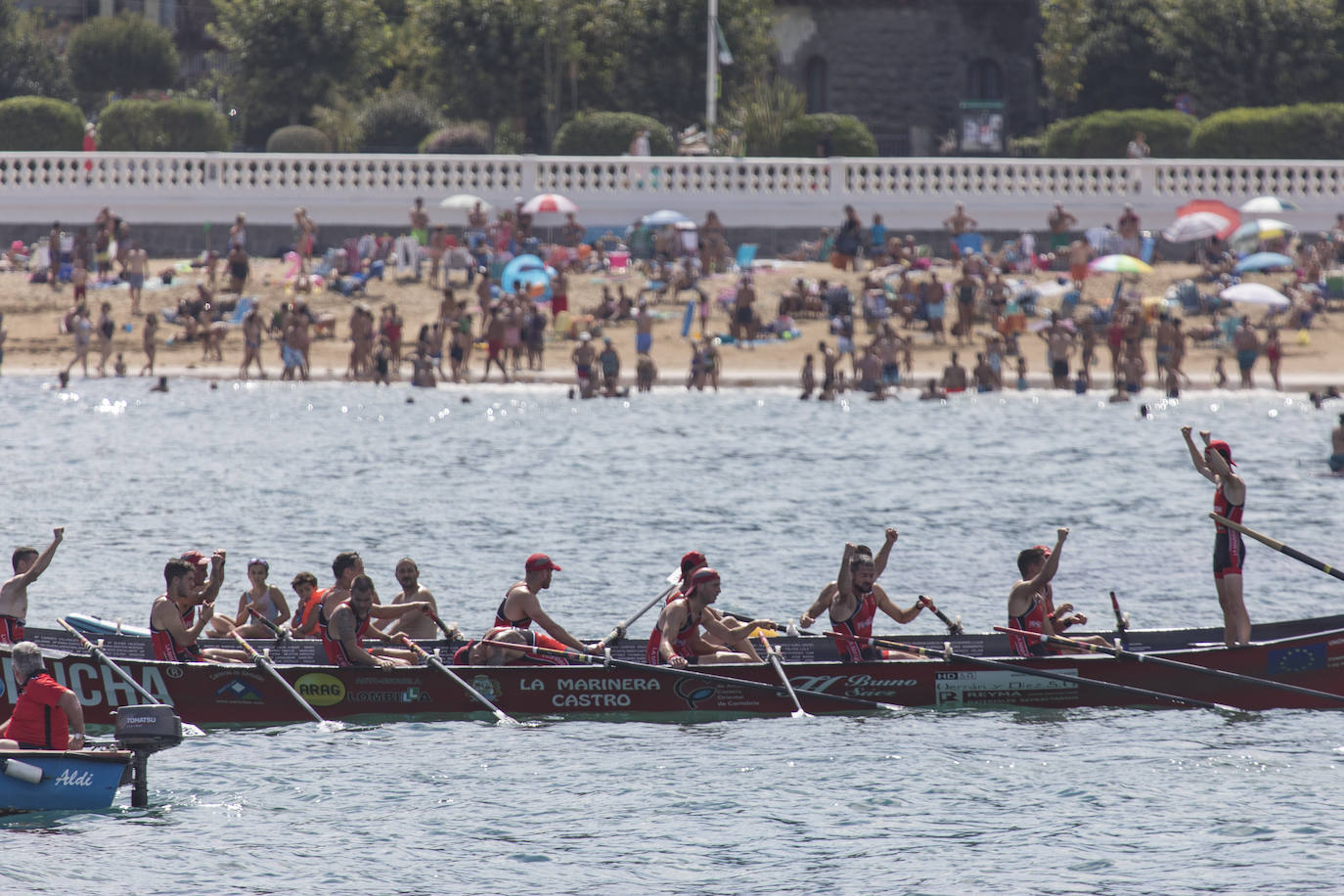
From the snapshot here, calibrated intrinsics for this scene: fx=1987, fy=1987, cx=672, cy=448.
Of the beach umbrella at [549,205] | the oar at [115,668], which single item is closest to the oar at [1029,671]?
the oar at [115,668]

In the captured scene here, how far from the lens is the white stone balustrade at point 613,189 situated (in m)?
51.7

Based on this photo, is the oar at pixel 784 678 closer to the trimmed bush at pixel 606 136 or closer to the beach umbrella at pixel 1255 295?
the beach umbrella at pixel 1255 295

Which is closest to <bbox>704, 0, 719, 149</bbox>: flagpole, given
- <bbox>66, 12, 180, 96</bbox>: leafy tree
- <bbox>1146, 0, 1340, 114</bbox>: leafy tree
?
<bbox>1146, 0, 1340, 114</bbox>: leafy tree

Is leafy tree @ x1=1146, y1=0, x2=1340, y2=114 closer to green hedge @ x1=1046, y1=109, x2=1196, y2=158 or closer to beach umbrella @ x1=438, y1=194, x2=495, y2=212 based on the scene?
green hedge @ x1=1046, y1=109, x2=1196, y2=158

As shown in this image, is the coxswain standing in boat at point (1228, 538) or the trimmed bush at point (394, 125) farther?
the trimmed bush at point (394, 125)

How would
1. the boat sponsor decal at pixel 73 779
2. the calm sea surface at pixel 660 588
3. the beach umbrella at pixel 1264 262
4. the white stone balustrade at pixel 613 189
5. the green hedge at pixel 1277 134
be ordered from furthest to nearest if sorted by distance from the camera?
the green hedge at pixel 1277 134, the white stone balustrade at pixel 613 189, the beach umbrella at pixel 1264 262, the calm sea surface at pixel 660 588, the boat sponsor decal at pixel 73 779

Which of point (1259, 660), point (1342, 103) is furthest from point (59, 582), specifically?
point (1342, 103)

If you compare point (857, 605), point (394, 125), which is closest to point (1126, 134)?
point (394, 125)

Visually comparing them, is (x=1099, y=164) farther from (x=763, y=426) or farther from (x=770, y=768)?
(x=770, y=768)

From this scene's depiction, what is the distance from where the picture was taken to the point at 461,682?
1967cm

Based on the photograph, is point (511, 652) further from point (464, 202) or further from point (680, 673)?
point (464, 202)

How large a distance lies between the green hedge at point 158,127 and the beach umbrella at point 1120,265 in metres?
25.0

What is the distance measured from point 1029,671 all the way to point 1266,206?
3179 centimetres

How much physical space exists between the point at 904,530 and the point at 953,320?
53.0ft
